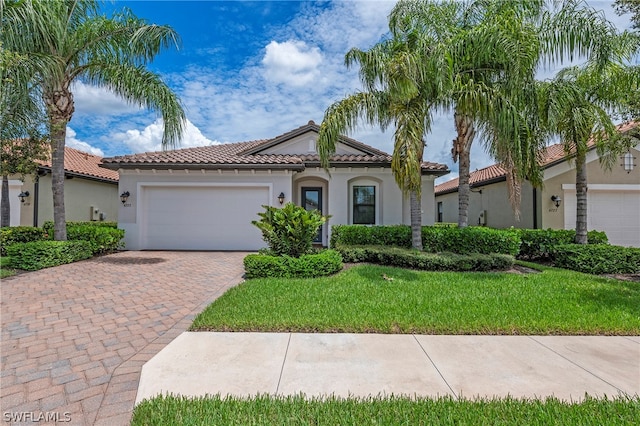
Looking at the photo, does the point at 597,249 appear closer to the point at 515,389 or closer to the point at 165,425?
the point at 515,389

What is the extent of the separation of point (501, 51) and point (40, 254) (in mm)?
14204

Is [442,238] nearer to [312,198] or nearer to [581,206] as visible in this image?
[581,206]

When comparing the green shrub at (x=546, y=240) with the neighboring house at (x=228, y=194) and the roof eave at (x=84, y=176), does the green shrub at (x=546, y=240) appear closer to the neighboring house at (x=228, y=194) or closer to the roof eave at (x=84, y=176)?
the neighboring house at (x=228, y=194)

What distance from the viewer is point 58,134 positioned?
9.47m

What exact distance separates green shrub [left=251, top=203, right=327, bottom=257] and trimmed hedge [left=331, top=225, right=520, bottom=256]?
251 cm

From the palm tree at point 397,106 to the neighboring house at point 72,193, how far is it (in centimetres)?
1166

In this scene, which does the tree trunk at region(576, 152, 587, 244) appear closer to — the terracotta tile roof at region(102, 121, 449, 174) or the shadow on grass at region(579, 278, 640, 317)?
the shadow on grass at region(579, 278, 640, 317)

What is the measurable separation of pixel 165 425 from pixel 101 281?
627 cm

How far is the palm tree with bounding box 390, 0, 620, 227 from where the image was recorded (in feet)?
26.1

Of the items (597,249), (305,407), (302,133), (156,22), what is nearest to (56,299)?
(305,407)

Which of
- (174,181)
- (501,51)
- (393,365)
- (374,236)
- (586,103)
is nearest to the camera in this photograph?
(393,365)

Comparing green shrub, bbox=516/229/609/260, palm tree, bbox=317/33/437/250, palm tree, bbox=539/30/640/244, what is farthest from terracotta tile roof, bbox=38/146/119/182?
green shrub, bbox=516/229/609/260

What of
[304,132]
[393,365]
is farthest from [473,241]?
[304,132]

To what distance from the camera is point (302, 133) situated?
14.5m
